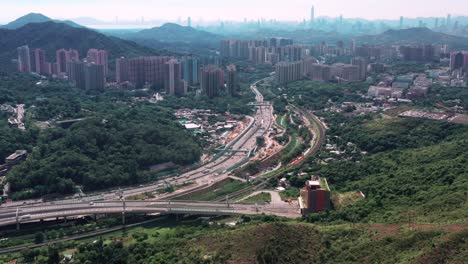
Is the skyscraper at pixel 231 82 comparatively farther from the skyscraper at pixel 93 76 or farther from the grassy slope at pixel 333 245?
the grassy slope at pixel 333 245

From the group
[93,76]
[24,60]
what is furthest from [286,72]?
[24,60]

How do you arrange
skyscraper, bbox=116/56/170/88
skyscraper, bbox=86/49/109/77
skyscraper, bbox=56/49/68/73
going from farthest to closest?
skyscraper, bbox=86/49/109/77
skyscraper, bbox=56/49/68/73
skyscraper, bbox=116/56/170/88

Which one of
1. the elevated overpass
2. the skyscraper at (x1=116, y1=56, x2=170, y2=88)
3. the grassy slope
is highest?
the skyscraper at (x1=116, y1=56, x2=170, y2=88)

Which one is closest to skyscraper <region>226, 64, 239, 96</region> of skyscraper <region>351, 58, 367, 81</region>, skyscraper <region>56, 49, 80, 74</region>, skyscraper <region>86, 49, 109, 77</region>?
skyscraper <region>86, 49, 109, 77</region>

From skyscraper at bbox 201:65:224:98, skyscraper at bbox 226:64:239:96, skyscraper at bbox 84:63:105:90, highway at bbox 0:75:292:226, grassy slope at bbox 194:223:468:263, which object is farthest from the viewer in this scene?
skyscraper at bbox 226:64:239:96

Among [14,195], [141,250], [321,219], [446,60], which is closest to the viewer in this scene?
[141,250]

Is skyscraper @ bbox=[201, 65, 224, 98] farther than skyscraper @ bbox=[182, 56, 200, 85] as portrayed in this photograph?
No

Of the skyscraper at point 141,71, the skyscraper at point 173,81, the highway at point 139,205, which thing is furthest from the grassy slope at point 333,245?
the skyscraper at point 141,71

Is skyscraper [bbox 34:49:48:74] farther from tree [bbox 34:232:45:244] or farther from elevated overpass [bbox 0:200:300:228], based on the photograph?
tree [bbox 34:232:45:244]

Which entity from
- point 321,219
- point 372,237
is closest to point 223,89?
point 321,219

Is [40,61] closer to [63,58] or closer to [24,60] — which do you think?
[24,60]

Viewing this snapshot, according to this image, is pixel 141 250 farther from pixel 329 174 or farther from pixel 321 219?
pixel 329 174
